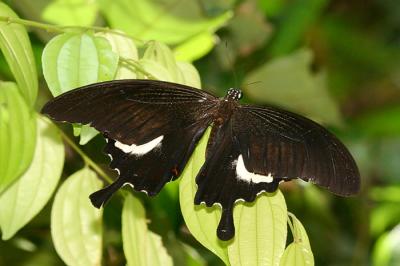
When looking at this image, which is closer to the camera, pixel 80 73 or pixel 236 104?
pixel 80 73

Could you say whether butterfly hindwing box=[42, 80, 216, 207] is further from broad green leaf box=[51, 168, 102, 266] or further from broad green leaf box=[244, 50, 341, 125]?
broad green leaf box=[244, 50, 341, 125]

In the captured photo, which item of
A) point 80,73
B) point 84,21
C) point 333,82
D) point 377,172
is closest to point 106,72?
point 80,73

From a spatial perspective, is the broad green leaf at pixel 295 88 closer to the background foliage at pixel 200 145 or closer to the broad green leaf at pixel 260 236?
the background foliage at pixel 200 145

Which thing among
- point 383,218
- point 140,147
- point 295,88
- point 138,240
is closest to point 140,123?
point 140,147

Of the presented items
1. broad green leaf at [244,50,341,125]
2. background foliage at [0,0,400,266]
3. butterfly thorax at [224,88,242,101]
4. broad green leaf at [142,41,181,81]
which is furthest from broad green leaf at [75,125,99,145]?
broad green leaf at [244,50,341,125]

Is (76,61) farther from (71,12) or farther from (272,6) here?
(272,6)

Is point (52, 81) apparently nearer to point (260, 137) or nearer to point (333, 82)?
point (260, 137)

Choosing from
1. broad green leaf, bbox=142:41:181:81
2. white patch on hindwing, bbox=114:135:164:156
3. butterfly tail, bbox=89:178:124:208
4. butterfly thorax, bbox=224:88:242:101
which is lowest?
butterfly tail, bbox=89:178:124:208
